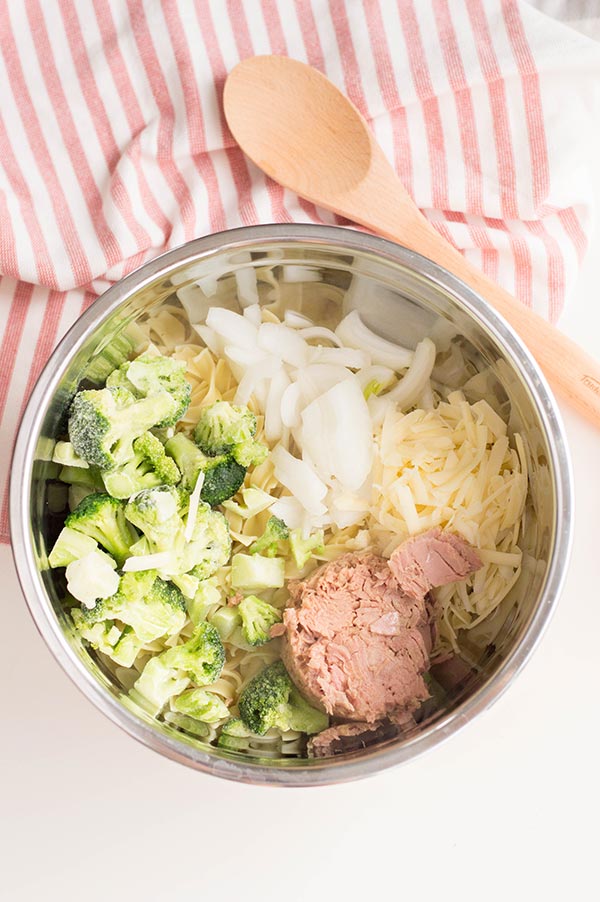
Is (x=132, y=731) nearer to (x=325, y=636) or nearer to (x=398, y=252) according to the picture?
(x=325, y=636)

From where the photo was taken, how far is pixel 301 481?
1.55 meters

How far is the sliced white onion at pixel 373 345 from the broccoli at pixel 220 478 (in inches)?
13.4

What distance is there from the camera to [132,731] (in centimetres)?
132

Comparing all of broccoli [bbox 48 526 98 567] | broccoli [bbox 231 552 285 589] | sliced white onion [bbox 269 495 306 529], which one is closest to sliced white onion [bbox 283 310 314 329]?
sliced white onion [bbox 269 495 306 529]

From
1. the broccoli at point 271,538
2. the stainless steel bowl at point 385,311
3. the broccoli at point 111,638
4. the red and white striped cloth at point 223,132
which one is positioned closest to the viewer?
the stainless steel bowl at point 385,311

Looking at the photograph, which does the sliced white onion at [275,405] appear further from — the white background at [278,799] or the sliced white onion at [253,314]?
the white background at [278,799]

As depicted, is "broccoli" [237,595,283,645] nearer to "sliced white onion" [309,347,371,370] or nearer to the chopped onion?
the chopped onion

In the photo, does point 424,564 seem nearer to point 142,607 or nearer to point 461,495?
point 461,495

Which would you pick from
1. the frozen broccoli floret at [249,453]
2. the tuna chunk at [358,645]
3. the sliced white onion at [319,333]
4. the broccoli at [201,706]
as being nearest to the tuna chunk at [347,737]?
the tuna chunk at [358,645]

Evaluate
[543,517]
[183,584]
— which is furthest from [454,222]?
[183,584]

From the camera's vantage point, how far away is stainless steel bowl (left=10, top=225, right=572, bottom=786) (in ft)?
4.37

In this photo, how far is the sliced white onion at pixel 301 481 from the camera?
1.54 m

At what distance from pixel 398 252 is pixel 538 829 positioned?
1.19 meters

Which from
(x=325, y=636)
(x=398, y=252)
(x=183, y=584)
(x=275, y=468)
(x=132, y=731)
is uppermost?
(x=398, y=252)
